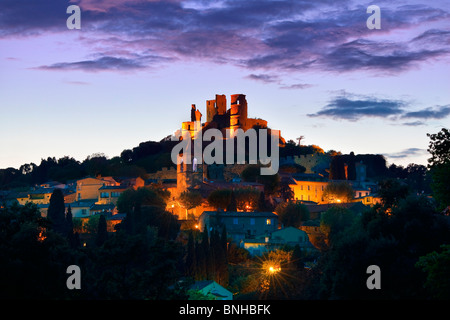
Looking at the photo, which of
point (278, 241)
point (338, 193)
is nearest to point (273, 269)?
point (278, 241)

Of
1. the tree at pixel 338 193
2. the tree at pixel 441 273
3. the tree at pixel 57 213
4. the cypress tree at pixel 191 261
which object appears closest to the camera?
the tree at pixel 441 273

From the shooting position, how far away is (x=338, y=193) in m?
77.3

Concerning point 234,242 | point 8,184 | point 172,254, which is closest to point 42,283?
point 172,254

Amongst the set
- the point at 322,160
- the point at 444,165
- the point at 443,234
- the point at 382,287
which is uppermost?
the point at 322,160

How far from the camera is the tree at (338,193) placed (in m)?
77.2

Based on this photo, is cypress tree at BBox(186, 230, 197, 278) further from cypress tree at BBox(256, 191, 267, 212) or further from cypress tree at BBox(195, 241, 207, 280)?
cypress tree at BBox(256, 191, 267, 212)

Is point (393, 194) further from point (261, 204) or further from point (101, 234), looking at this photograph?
point (261, 204)

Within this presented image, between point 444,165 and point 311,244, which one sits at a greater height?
point 444,165

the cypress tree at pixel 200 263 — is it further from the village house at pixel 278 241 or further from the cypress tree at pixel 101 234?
the village house at pixel 278 241

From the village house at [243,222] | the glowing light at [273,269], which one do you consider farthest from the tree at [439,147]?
the village house at [243,222]

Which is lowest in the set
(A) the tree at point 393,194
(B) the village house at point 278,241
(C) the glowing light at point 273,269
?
(C) the glowing light at point 273,269
